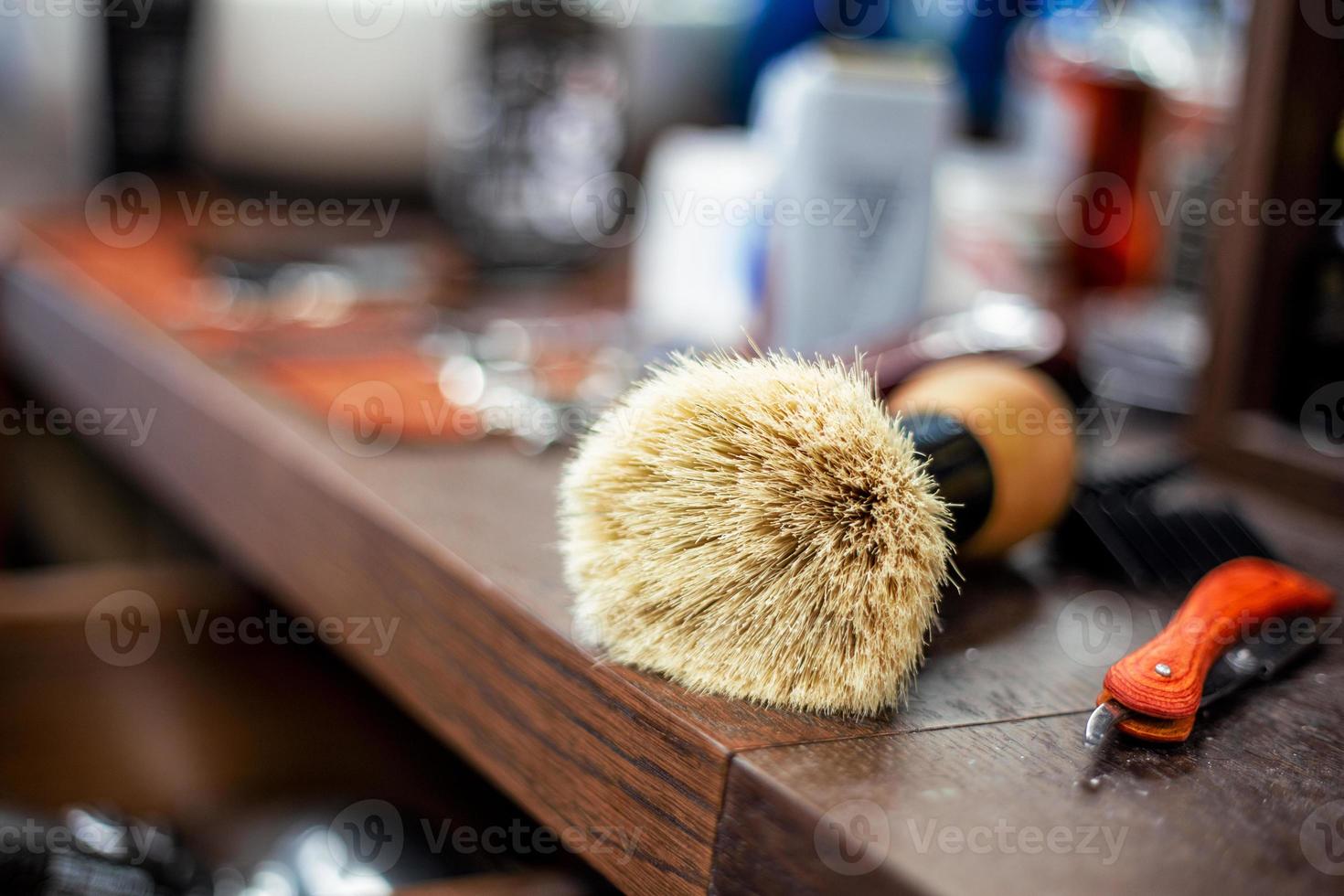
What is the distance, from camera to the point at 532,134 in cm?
113

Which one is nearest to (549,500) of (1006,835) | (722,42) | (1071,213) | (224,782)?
(1006,835)

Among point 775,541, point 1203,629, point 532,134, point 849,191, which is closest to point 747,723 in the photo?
point 775,541

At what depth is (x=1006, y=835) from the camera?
33 cm

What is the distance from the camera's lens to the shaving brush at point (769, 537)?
0.38 meters

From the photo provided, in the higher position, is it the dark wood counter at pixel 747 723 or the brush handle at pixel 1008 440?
the brush handle at pixel 1008 440

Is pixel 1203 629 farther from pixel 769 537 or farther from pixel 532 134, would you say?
pixel 532 134

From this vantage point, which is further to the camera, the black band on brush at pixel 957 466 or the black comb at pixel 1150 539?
the black comb at pixel 1150 539

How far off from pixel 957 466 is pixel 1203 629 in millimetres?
103

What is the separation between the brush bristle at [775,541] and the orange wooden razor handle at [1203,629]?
7 cm

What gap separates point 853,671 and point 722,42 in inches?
54.5

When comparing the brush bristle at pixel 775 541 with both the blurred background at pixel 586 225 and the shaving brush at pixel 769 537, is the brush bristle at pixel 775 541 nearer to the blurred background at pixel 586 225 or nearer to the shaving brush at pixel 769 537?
the shaving brush at pixel 769 537

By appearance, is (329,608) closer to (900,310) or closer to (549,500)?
(549,500)

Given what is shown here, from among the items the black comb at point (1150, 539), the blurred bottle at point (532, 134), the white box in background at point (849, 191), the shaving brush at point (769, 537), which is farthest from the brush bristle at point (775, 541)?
the blurred bottle at point (532, 134)

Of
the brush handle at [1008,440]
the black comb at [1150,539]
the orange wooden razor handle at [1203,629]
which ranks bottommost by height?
the black comb at [1150,539]
